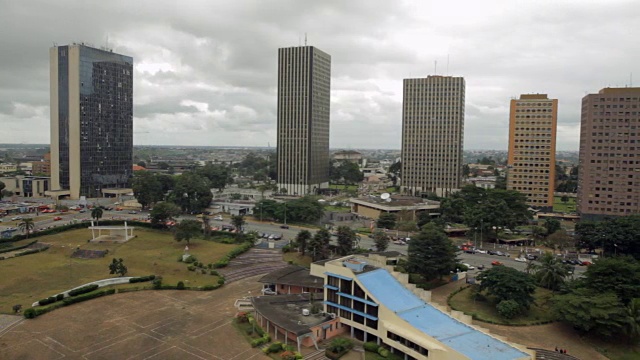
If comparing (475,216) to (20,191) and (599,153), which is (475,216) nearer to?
(599,153)

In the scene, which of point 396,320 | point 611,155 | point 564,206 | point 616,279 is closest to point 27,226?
point 396,320

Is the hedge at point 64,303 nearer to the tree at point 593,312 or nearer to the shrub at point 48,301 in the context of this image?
the shrub at point 48,301

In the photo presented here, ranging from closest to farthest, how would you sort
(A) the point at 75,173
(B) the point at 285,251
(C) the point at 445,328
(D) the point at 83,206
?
(C) the point at 445,328
(B) the point at 285,251
(D) the point at 83,206
(A) the point at 75,173

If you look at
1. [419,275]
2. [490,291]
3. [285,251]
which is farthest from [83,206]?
[490,291]

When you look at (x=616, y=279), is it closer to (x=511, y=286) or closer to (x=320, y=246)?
(x=511, y=286)

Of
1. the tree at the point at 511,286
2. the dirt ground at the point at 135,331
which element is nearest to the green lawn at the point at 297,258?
the dirt ground at the point at 135,331
